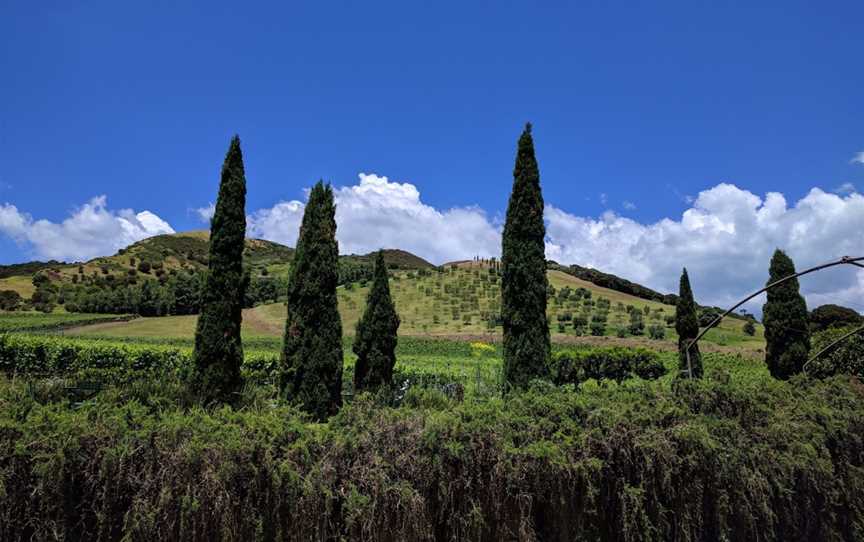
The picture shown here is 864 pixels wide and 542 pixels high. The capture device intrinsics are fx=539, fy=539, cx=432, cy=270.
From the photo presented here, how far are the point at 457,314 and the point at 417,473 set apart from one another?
4751 cm

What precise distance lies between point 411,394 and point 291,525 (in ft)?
7.75

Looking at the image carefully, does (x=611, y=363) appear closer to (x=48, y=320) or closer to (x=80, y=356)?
(x=80, y=356)

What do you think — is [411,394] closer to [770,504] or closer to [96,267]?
[770,504]

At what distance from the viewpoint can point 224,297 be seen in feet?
43.4

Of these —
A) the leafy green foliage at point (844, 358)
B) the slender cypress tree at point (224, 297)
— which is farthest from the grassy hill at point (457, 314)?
the slender cypress tree at point (224, 297)

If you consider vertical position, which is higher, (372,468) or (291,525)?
(372,468)

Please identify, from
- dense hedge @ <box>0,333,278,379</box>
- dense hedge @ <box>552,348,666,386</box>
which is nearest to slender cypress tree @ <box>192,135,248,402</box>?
dense hedge @ <box>0,333,278,379</box>

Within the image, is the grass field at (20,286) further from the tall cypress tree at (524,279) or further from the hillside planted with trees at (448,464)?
the hillside planted with trees at (448,464)

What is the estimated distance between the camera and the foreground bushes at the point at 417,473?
3.59 m

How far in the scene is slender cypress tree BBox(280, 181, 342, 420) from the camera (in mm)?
A: 11961

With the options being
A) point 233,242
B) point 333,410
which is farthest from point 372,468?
point 233,242

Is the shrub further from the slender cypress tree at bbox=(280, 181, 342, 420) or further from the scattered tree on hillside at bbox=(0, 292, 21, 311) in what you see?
the scattered tree on hillside at bbox=(0, 292, 21, 311)

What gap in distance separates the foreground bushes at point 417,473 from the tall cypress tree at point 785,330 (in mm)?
16547

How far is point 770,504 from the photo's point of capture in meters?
5.07
